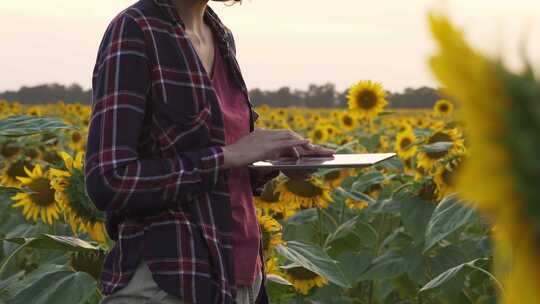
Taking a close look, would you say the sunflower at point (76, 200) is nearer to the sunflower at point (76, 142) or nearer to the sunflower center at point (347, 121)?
the sunflower at point (76, 142)

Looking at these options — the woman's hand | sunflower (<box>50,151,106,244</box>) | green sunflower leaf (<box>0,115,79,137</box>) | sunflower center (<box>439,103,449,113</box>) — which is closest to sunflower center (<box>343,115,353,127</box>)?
sunflower center (<box>439,103,449,113</box>)

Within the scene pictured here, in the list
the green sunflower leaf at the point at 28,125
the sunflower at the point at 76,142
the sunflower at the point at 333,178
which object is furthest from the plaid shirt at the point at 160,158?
the sunflower at the point at 76,142

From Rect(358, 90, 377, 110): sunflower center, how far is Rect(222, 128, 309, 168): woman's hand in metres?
5.21

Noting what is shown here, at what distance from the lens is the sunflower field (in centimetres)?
28

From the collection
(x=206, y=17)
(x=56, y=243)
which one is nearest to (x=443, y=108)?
(x=56, y=243)

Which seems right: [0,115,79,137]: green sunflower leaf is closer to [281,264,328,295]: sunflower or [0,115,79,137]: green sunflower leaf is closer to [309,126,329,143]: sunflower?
[281,264,328,295]: sunflower

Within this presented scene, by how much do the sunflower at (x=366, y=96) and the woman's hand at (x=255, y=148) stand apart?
518 cm

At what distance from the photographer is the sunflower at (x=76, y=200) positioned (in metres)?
2.13

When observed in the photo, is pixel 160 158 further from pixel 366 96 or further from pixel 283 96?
pixel 283 96

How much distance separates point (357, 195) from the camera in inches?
128

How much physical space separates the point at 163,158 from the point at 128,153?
66mm

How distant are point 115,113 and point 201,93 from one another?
0.48ft

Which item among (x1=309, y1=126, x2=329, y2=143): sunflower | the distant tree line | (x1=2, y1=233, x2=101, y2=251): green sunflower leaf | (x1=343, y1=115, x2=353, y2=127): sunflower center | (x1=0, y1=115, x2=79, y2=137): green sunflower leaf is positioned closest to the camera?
(x1=2, y1=233, x2=101, y2=251): green sunflower leaf

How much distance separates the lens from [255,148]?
1.34 metres
